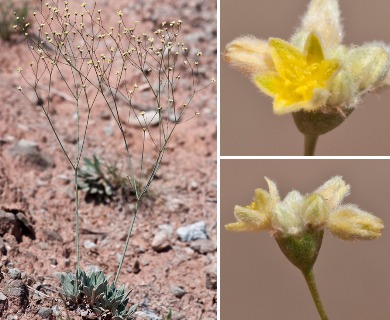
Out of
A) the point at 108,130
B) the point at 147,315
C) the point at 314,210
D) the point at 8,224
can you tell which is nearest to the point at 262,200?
the point at 314,210

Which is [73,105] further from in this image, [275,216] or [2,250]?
[275,216]

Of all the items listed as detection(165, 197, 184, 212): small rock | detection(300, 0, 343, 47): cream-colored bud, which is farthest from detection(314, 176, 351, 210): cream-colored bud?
detection(165, 197, 184, 212): small rock

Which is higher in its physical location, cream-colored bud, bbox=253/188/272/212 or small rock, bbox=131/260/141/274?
small rock, bbox=131/260/141/274

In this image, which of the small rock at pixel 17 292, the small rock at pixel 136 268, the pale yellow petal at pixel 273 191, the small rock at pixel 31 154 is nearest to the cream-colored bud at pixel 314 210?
the pale yellow petal at pixel 273 191

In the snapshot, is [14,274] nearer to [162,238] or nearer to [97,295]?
[97,295]

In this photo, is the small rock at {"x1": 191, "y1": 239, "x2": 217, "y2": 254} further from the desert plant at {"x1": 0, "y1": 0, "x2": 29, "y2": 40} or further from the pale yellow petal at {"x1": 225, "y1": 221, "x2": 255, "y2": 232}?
the desert plant at {"x1": 0, "y1": 0, "x2": 29, "y2": 40}
